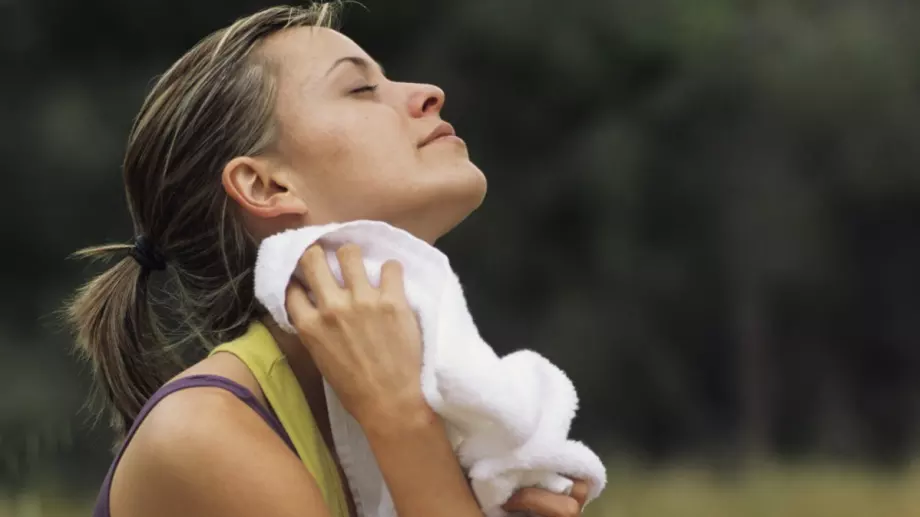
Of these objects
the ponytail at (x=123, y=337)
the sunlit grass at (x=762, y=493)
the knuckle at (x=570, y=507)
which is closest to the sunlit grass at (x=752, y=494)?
the sunlit grass at (x=762, y=493)

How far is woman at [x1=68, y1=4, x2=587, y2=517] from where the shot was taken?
3.23 ft

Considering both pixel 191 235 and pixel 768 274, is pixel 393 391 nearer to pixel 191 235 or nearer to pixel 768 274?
pixel 191 235

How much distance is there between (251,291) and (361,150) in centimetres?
20

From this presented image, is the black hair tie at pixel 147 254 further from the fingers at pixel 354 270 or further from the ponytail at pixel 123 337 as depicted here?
the fingers at pixel 354 270

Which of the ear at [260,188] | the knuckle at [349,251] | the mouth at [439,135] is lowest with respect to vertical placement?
the knuckle at [349,251]

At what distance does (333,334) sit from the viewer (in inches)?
A: 40.6

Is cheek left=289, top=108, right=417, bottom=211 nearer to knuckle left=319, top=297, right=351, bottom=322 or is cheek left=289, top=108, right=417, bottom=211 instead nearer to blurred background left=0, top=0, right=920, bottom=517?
knuckle left=319, top=297, right=351, bottom=322

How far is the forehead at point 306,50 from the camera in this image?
1.22m

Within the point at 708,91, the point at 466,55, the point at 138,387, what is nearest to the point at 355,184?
the point at 138,387

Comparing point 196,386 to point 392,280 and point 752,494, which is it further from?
point 752,494

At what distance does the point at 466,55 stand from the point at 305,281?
10.4 feet

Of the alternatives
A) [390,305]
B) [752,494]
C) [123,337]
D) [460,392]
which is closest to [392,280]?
[390,305]

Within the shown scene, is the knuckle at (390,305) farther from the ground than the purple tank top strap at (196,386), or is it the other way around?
the knuckle at (390,305)

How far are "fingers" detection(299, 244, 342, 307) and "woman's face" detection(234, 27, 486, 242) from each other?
88mm
